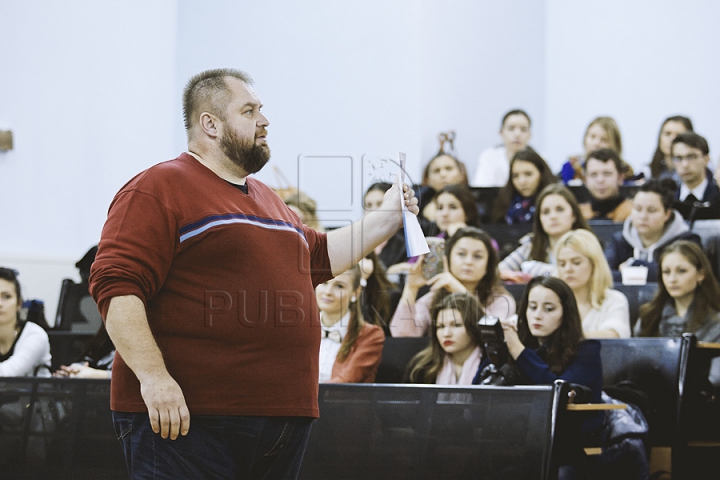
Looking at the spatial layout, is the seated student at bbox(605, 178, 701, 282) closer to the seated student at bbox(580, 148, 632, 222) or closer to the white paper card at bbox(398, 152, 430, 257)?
the seated student at bbox(580, 148, 632, 222)

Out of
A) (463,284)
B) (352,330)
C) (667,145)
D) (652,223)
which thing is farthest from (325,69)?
(352,330)

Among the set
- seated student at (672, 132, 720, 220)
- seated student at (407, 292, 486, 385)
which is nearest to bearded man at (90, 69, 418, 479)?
seated student at (407, 292, 486, 385)

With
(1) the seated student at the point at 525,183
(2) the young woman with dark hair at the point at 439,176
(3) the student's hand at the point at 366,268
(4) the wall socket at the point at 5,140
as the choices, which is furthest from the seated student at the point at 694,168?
→ (4) the wall socket at the point at 5,140

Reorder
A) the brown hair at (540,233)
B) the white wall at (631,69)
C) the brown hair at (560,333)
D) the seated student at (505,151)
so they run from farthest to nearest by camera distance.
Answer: the white wall at (631,69), the seated student at (505,151), the brown hair at (540,233), the brown hair at (560,333)

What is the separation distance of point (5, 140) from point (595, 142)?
431 cm

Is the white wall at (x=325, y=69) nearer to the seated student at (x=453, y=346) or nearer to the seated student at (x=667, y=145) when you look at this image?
the seated student at (x=667, y=145)

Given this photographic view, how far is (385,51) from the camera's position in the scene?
26.0 ft

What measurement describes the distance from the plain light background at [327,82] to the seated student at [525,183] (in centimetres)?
103

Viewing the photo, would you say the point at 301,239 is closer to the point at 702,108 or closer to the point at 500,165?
the point at 500,165

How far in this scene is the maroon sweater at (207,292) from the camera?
1.81 metres

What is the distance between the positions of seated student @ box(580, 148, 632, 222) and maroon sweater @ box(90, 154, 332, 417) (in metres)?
4.46

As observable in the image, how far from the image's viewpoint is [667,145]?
677 cm

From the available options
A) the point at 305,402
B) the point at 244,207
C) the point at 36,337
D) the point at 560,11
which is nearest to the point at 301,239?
the point at 244,207

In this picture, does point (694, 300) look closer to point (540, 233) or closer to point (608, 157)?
point (540, 233)
